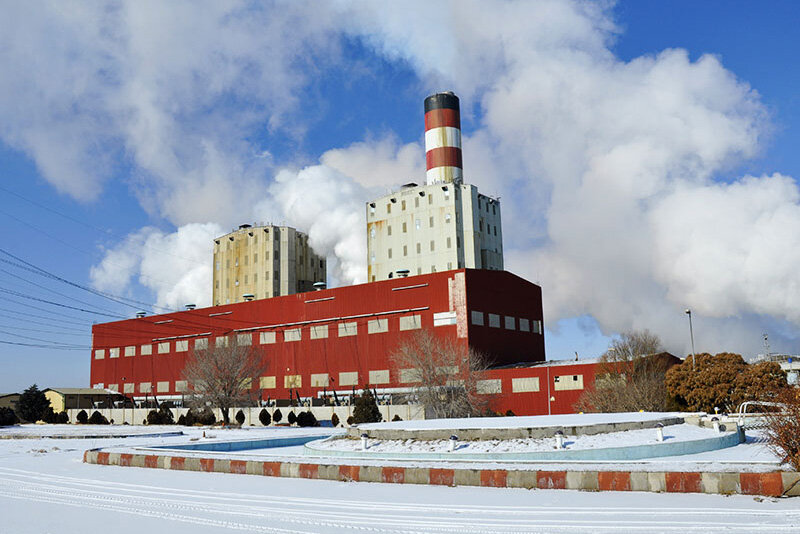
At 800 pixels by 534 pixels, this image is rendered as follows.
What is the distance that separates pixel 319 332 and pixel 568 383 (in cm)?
2495

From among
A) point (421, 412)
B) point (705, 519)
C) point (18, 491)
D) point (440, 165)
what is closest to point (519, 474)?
point (705, 519)

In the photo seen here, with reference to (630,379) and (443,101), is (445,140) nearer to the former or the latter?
(443,101)

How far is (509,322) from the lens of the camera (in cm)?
6278

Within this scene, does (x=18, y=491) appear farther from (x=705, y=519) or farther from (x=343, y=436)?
(x=705, y=519)

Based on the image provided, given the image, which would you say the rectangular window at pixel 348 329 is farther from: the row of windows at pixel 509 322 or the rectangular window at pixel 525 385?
the rectangular window at pixel 525 385

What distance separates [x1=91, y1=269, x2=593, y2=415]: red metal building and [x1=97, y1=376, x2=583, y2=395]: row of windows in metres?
0.08

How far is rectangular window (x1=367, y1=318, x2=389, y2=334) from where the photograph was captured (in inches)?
2430

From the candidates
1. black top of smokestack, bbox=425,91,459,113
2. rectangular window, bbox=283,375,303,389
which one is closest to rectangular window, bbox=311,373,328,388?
rectangular window, bbox=283,375,303,389

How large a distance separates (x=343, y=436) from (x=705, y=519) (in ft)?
58.0

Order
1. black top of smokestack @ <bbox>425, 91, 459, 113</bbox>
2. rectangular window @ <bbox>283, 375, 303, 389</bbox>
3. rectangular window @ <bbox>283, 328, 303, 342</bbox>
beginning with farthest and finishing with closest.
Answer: black top of smokestack @ <bbox>425, 91, 459, 113</bbox>
rectangular window @ <bbox>283, 328, 303, 342</bbox>
rectangular window @ <bbox>283, 375, 303, 389</bbox>

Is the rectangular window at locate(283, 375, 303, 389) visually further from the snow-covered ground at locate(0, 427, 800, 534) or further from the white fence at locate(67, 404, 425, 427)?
Answer: the snow-covered ground at locate(0, 427, 800, 534)

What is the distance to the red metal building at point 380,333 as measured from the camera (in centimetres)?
5472

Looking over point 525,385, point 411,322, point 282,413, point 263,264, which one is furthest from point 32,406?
point 525,385

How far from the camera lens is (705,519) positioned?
10.0m
